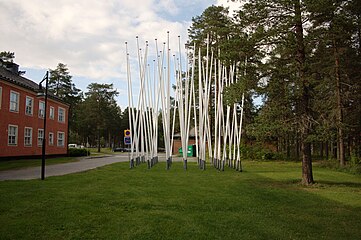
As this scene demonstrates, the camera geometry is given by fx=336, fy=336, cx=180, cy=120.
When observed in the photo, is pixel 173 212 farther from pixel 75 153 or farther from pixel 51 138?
pixel 75 153

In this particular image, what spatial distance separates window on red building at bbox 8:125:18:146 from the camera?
26906mm

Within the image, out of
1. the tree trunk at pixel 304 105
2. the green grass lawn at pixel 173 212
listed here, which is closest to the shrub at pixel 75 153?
the green grass lawn at pixel 173 212

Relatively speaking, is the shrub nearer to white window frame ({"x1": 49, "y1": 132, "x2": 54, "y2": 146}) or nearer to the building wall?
the building wall

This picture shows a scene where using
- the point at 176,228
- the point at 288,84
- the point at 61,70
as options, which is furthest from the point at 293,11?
the point at 61,70

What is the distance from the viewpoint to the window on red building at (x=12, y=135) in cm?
2691

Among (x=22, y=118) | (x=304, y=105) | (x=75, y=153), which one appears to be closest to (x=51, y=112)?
(x=22, y=118)

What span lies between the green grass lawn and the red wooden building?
15.7 metres

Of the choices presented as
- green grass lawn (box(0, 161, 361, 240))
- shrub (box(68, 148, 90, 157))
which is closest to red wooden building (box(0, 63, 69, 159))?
shrub (box(68, 148, 90, 157))

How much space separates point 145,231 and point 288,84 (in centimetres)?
1007

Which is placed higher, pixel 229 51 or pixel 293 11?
pixel 293 11

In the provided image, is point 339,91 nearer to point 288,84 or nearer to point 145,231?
point 288,84

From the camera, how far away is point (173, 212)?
26.2 feet

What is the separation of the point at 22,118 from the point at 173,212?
2475 centimetres

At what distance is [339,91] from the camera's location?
21.7 metres
